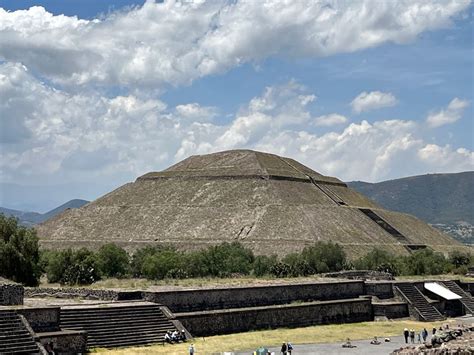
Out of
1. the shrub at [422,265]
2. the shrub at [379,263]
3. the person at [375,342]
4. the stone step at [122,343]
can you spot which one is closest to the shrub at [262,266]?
the shrub at [379,263]

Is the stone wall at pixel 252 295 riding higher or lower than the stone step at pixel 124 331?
higher

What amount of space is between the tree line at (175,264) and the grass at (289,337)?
590 inches

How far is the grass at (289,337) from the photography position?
3070 centimetres

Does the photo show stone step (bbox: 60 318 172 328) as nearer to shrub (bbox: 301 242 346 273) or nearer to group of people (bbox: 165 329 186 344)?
group of people (bbox: 165 329 186 344)

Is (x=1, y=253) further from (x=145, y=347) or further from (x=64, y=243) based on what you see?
(x=64, y=243)

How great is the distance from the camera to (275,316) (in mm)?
39125

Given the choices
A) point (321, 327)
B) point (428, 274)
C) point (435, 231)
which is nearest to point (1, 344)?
point (321, 327)

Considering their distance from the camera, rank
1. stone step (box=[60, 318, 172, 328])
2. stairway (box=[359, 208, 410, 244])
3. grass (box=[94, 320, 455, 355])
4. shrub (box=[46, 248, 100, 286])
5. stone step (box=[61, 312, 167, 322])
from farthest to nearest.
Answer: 1. stairway (box=[359, 208, 410, 244])
2. shrub (box=[46, 248, 100, 286])
3. grass (box=[94, 320, 455, 355])
4. stone step (box=[61, 312, 167, 322])
5. stone step (box=[60, 318, 172, 328])

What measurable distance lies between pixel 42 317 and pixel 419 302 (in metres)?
26.1

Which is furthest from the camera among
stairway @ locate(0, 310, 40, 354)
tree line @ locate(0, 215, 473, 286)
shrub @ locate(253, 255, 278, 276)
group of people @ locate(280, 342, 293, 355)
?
shrub @ locate(253, 255, 278, 276)

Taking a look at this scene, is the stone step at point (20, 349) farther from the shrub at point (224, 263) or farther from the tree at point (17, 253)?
the shrub at point (224, 263)

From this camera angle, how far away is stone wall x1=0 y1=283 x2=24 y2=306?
3017 cm

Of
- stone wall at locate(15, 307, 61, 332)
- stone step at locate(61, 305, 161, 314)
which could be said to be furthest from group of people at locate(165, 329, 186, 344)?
stone wall at locate(15, 307, 61, 332)

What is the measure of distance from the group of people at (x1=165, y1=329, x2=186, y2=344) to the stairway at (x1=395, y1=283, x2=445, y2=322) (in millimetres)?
18043
